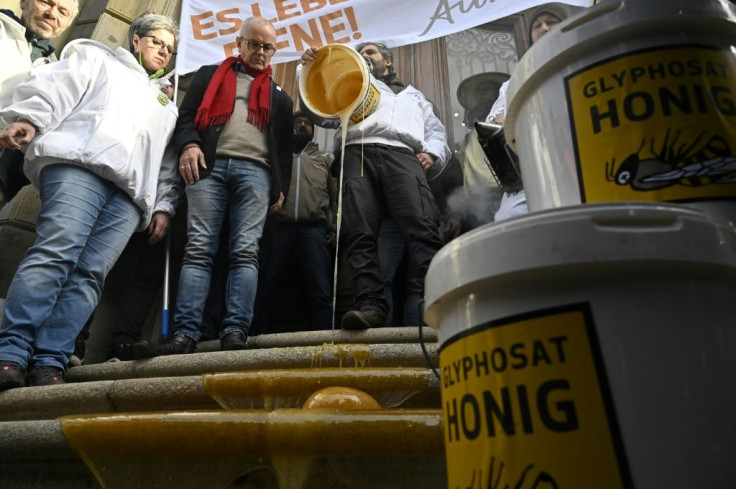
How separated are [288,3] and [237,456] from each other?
4.67 meters

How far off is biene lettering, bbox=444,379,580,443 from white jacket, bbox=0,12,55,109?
2947 millimetres

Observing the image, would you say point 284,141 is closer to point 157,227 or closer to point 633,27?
point 157,227

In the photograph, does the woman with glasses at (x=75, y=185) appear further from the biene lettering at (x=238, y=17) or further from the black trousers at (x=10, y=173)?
the biene lettering at (x=238, y=17)

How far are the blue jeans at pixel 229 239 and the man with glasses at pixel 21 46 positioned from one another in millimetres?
837

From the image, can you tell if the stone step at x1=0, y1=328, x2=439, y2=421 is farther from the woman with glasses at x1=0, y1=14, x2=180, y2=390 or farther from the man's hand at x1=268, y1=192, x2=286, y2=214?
the man's hand at x1=268, y1=192, x2=286, y2=214

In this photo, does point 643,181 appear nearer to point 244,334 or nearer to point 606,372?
point 606,372

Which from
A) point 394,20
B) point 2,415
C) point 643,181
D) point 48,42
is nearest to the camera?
point 643,181

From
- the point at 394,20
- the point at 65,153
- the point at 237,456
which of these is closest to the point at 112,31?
the point at 394,20

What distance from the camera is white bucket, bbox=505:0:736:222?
2.70 ft

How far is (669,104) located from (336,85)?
2.69m

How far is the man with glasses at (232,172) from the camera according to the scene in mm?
2691

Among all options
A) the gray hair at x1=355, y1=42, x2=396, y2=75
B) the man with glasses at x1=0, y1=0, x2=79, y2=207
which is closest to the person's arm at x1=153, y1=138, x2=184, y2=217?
the man with glasses at x1=0, y1=0, x2=79, y2=207

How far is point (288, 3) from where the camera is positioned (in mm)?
5238

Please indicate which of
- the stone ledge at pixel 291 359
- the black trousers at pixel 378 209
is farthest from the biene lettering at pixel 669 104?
the black trousers at pixel 378 209
